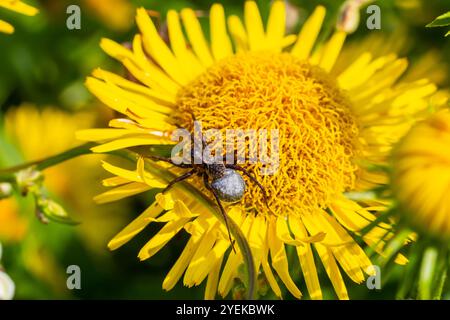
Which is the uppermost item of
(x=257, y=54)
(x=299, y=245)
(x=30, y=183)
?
(x=257, y=54)

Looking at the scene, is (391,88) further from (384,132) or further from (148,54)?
(148,54)

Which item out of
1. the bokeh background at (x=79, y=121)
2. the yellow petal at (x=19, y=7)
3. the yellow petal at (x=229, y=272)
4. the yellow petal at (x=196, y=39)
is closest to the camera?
the yellow petal at (x=229, y=272)

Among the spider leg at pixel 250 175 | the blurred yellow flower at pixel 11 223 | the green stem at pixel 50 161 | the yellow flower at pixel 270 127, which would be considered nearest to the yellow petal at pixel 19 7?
the yellow flower at pixel 270 127

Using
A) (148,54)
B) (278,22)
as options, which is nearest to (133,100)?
(148,54)

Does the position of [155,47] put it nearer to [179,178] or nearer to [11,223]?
[179,178]

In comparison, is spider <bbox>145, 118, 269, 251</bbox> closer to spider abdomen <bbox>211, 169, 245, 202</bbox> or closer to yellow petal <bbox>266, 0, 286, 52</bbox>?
→ spider abdomen <bbox>211, 169, 245, 202</bbox>

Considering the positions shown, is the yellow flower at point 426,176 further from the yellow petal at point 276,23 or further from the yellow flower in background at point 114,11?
the yellow flower in background at point 114,11

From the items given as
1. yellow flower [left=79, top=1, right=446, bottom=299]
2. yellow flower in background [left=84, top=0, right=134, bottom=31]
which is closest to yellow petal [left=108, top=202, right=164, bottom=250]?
yellow flower [left=79, top=1, right=446, bottom=299]

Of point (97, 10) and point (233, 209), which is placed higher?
point (97, 10)
